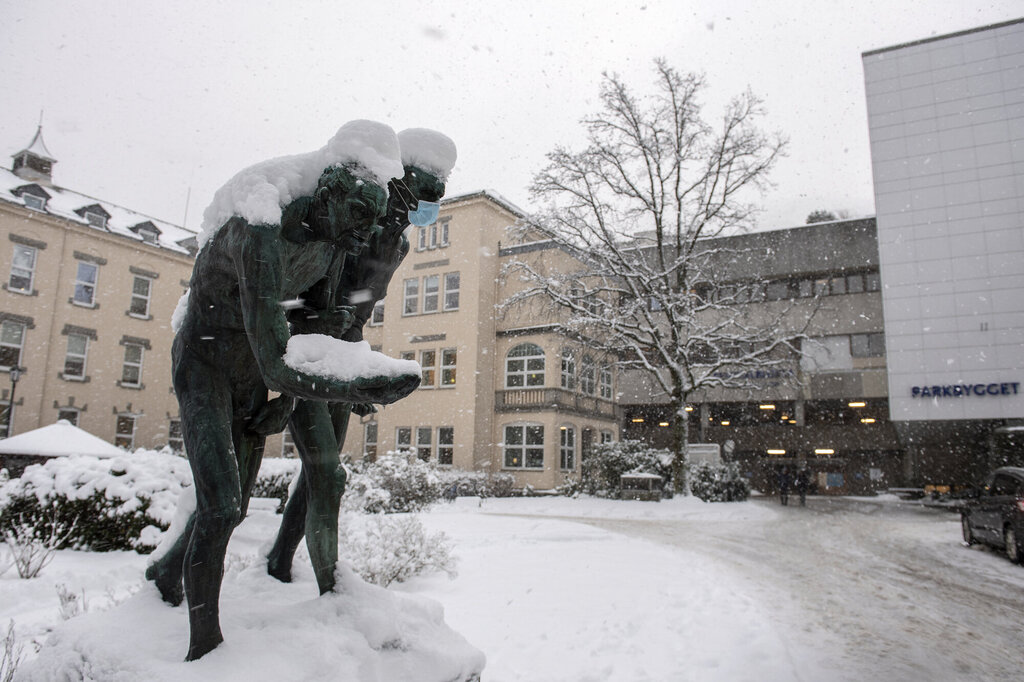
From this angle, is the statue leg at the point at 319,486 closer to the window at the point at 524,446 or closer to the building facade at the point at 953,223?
the window at the point at 524,446

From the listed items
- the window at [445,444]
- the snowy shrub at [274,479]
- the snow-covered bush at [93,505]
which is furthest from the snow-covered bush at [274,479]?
the window at [445,444]

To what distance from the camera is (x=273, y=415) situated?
275 centimetres

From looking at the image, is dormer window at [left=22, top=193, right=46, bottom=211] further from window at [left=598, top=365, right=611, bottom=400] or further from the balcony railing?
window at [left=598, top=365, right=611, bottom=400]

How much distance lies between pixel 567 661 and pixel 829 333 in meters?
34.4

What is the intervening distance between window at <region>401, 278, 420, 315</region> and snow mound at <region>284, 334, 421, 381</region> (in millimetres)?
29144

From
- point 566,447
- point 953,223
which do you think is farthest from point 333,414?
point 953,223

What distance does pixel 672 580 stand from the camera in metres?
7.48

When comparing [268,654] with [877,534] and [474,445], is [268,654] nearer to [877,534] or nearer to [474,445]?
[877,534]

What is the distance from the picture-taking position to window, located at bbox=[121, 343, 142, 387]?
29141 mm

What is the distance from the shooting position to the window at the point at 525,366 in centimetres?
2934

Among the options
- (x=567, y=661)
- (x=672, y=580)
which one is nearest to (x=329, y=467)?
(x=567, y=661)

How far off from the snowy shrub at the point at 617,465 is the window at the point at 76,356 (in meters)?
20.9

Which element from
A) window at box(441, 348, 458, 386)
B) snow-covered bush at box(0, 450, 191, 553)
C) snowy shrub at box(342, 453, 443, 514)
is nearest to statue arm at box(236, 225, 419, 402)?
snow-covered bush at box(0, 450, 191, 553)

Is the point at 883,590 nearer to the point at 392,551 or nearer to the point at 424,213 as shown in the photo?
the point at 392,551
